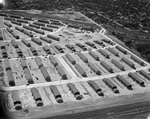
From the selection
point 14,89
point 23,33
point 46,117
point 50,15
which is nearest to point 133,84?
point 46,117

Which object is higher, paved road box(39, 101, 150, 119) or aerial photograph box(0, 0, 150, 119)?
aerial photograph box(0, 0, 150, 119)

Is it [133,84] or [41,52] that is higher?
[41,52]

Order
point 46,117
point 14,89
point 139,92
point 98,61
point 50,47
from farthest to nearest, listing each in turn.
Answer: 1. point 50,47
2. point 98,61
3. point 139,92
4. point 14,89
5. point 46,117

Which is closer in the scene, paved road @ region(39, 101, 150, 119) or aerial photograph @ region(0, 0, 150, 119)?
paved road @ region(39, 101, 150, 119)

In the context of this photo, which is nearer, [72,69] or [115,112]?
[115,112]

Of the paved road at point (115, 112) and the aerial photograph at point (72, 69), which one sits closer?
the paved road at point (115, 112)

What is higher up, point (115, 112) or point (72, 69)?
point (72, 69)

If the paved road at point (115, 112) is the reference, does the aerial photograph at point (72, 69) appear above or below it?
above

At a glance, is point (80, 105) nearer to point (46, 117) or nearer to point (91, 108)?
point (91, 108)
